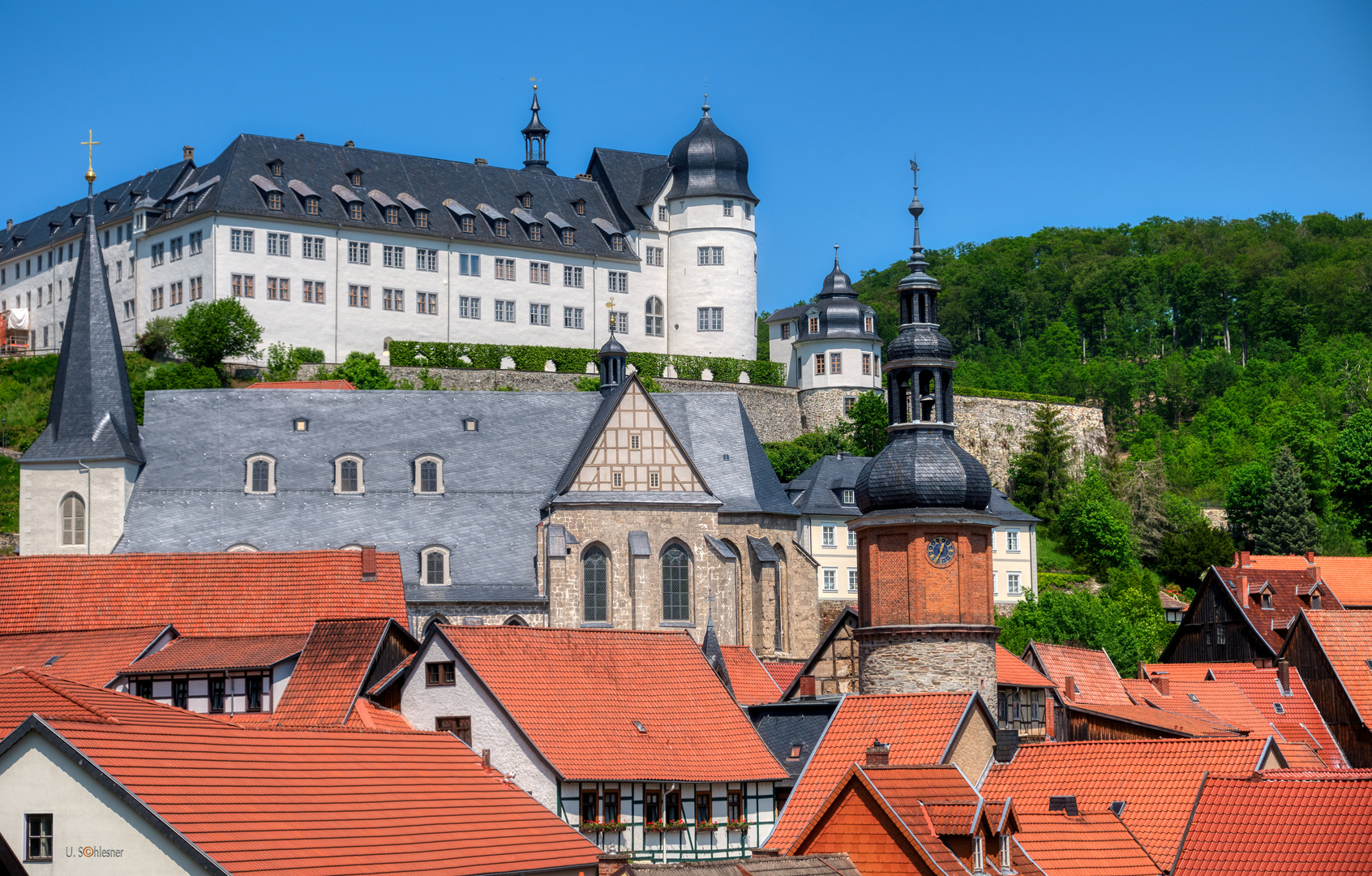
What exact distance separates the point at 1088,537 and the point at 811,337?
17.5m

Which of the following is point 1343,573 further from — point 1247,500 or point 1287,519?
point 1247,500

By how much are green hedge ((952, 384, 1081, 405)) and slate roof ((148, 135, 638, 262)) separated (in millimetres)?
18588

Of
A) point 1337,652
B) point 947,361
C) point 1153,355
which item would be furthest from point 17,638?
point 1153,355

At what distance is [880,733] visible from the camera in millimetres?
38719

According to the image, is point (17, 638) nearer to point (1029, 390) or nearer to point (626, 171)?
point (626, 171)

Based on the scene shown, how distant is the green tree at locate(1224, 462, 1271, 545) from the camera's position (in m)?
93.2

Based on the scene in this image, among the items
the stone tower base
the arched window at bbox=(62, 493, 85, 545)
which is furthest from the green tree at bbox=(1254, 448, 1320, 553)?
the arched window at bbox=(62, 493, 85, 545)

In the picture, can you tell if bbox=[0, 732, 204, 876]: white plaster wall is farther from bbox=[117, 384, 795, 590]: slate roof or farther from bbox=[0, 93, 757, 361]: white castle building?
bbox=[0, 93, 757, 361]: white castle building

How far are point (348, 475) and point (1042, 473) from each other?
45322 millimetres

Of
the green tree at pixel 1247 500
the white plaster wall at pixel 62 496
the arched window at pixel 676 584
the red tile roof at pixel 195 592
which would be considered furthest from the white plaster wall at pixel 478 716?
the green tree at pixel 1247 500

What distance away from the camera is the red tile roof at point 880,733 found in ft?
123

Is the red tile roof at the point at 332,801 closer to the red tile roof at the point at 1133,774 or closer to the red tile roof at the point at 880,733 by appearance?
the red tile roof at the point at 880,733

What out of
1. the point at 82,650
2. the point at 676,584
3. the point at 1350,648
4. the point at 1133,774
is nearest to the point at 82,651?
the point at 82,650

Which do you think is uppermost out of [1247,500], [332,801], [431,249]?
[431,249]
